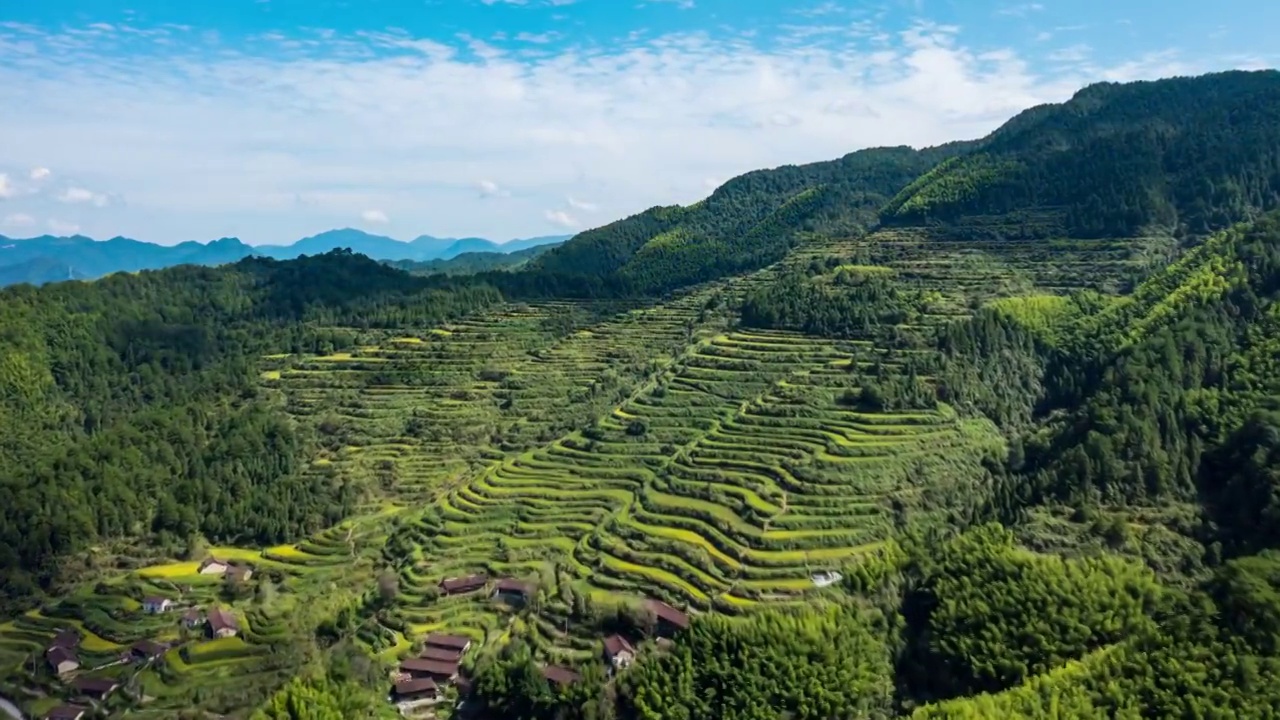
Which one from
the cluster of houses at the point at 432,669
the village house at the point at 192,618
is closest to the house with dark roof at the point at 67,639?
the village house at the point at 192,618

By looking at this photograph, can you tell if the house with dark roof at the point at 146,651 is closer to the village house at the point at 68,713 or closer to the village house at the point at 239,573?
the village house at the point at 68,713

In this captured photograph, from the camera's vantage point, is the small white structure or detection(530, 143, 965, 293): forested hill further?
detection(530, 143, 965, 293): forested hill

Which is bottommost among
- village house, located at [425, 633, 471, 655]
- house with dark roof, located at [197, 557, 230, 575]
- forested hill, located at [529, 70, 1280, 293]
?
village house, located at [425, 633, 471, 655]

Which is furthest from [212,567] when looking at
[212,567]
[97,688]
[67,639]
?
[97,688]

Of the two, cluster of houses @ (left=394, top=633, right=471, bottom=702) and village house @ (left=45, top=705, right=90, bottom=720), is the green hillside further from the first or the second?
village house @ (left=45, top=705, right=90, bottom=720)

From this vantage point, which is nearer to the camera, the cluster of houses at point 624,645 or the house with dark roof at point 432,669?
the cluster of houses at point 624,645

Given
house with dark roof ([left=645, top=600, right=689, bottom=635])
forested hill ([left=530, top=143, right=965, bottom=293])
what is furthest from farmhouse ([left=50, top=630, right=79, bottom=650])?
forested hill ([left=530, top=143, right=965, bottom=293])
